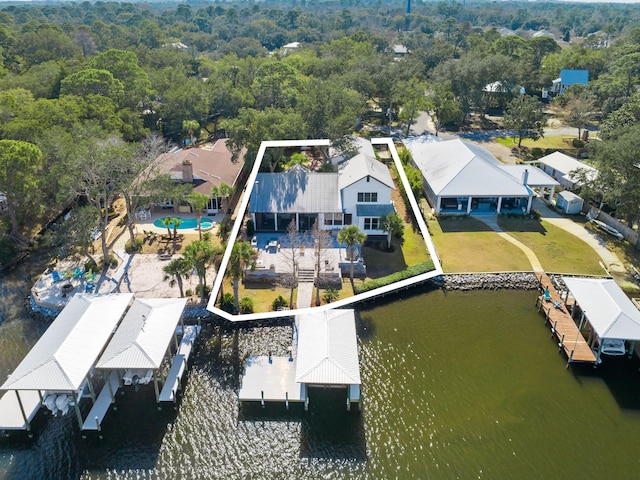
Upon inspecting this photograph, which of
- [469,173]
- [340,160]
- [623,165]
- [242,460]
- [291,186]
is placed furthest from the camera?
[340,160]

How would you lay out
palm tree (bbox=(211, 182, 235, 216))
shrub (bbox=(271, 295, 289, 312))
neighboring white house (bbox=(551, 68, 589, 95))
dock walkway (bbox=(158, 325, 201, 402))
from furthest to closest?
1. neighboring white house (bbox=(551, 68, 589, 95))
2. palm tree (bbox=(211, 182, 235, 216))
3. shrub (bbox=(271, 295, 289, 312))
4. dock walkway (bbox=(158, 325, 201, 402))

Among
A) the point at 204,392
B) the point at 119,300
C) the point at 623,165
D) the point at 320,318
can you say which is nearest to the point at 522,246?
the point at 623,165

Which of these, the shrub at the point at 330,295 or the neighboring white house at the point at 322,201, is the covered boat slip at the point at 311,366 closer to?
the shrub at the point at 330,295

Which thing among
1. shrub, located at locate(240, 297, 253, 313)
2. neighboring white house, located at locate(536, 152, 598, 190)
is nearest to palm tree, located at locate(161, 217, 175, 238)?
shrub, located at locate(240, 297, 253, 313)

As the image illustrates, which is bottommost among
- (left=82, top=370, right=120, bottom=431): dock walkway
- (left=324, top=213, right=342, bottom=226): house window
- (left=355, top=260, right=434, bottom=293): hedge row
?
(left=82, top=370, right=120, bottom=431): dock walkway

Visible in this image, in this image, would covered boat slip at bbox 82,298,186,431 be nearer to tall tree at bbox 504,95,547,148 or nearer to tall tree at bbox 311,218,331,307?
tall tree at bbox 311,218,331,307

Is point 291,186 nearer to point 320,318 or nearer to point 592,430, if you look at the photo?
point 320,318

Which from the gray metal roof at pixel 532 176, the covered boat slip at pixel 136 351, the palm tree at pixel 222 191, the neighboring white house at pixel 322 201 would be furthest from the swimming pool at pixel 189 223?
the gray metal roof at pixel 532 176
